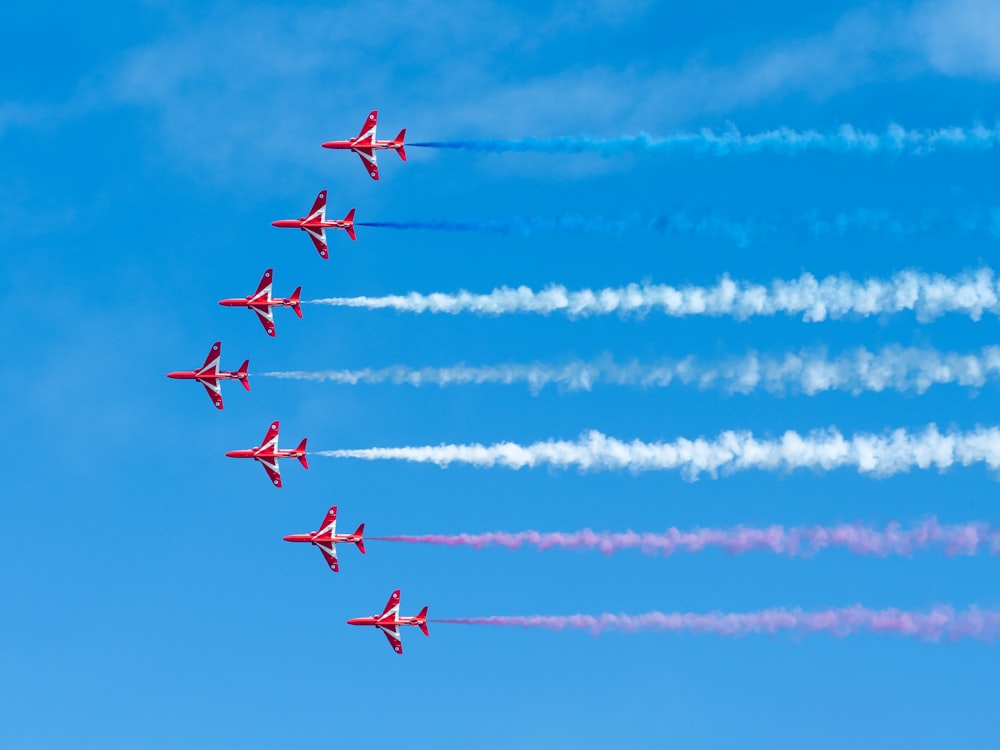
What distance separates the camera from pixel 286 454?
87.2 meters

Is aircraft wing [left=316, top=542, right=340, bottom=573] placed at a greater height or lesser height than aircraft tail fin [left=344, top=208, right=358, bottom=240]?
lesser

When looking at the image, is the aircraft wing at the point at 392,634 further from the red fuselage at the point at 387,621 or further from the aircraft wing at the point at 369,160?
the aircraft wing at the point at 369,160

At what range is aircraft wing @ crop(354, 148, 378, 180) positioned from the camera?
83.2m

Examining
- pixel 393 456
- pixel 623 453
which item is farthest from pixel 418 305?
pixel 623 453

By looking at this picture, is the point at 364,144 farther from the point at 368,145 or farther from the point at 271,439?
the point at 271,439

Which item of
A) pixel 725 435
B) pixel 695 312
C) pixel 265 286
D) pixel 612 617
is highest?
pixel 265 286

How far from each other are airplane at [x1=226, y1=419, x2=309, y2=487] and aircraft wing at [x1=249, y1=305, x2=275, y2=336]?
18.4ft

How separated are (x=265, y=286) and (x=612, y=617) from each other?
88.9ft

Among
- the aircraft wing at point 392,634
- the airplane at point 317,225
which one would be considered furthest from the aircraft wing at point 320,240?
the aircraft wing at point 392,634

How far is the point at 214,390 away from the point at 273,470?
5.02 m

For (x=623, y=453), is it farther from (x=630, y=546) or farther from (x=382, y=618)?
(x=382, y=618)

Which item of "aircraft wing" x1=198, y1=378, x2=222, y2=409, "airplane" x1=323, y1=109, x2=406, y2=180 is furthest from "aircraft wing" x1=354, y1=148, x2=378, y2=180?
"aircraft wing" x1=198, y1=378, x2=222, y2=409

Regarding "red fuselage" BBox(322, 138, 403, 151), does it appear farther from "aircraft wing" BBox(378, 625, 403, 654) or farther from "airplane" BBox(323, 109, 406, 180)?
"aircraft wing" BBox(378, 625, 403, 654)

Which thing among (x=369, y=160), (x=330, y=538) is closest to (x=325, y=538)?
(x=330, y=538)
